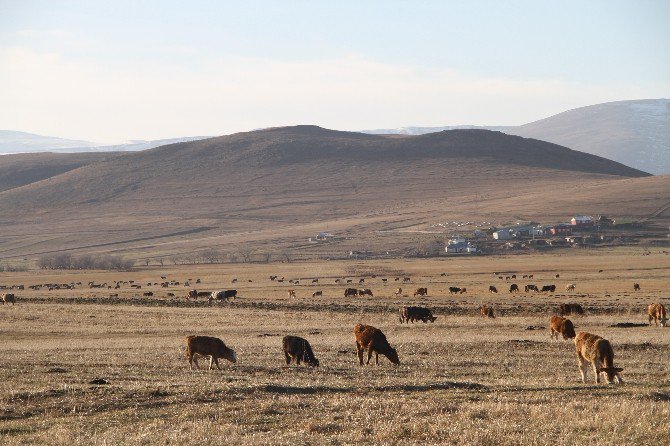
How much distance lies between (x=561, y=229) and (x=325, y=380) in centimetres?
11266

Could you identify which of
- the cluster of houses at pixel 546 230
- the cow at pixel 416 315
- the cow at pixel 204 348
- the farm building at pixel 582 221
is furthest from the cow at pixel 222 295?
the farm building at pixel 582 221

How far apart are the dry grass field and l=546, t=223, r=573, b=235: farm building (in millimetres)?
77339

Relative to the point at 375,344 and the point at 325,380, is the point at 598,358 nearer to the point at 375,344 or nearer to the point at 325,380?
the point at 325,380

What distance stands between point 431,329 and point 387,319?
22.6ft

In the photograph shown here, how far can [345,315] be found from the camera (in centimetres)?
4275

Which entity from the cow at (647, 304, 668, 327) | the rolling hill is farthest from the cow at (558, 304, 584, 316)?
the rolling hill

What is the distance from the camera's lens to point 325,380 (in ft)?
59.6

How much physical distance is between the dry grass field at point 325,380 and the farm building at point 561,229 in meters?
77.3

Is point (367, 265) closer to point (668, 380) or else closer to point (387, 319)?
point (387, 319)

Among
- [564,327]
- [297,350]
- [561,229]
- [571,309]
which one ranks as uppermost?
[297,350]

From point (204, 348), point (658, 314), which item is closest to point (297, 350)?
point (204, 348)

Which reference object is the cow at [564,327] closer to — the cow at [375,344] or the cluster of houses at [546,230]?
the cow at [375,344]

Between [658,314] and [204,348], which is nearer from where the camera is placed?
[204,348]

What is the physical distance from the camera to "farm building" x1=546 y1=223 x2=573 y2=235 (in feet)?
409
